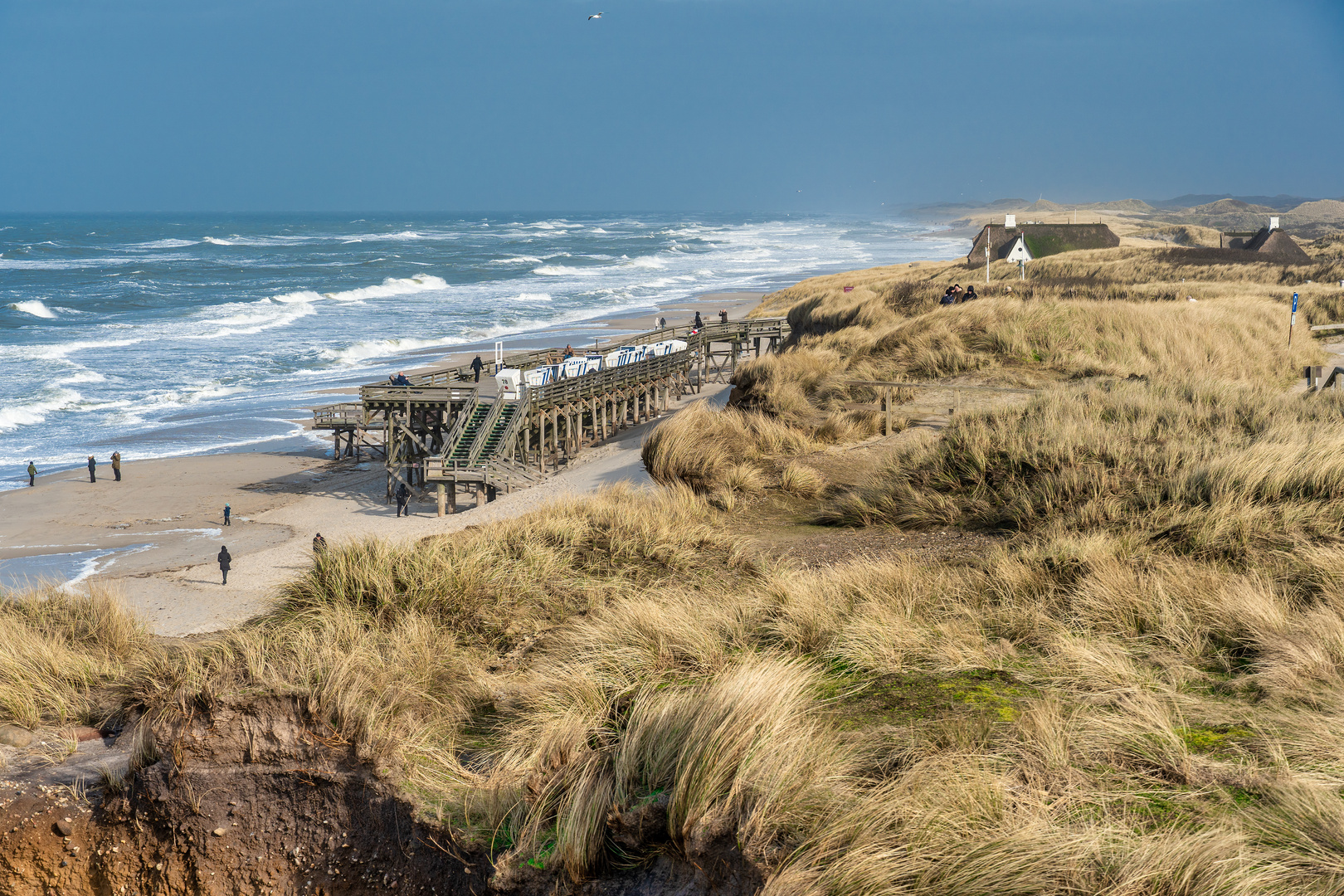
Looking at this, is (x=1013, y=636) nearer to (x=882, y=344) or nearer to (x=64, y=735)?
(x=64, y=735)

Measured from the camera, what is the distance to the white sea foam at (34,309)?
5952cm

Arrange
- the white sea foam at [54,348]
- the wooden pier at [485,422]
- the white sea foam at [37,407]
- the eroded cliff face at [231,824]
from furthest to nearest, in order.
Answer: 1. the white sea foam at [54,348]
2. the white sea foam at [37,407]
3. the wooden pier at [485,422]
4. the eroded cliff face at [231,824]

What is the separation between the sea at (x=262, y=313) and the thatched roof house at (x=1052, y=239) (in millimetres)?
21571

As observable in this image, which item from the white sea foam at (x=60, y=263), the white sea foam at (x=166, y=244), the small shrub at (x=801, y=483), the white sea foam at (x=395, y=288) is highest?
the white sea foam at (x=166, y=244)

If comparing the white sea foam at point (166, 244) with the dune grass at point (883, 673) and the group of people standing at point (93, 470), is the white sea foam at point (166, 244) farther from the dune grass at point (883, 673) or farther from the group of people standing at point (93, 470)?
the dune grass at point (883, 673)

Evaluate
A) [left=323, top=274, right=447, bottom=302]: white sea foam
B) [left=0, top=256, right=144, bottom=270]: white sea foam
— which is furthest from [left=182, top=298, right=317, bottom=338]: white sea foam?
[left=0, top=256, right=144, bottom=270]: white sea foam

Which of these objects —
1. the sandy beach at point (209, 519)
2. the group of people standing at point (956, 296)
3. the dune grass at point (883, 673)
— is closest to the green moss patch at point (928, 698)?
the dune grass at point (883, 673)

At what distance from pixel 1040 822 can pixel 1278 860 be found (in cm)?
69

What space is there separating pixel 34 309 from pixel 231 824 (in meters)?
69.9

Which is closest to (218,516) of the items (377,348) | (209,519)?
(209,519)

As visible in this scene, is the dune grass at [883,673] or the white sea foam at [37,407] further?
the white sea foam at [37,407]

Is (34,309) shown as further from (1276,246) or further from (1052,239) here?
(1276,246)

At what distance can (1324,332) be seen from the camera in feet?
79.9

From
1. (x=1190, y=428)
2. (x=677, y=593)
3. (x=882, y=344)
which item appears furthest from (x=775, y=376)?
(x=677, y=593)
